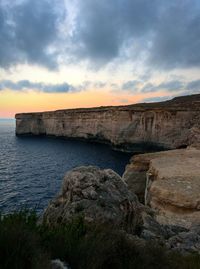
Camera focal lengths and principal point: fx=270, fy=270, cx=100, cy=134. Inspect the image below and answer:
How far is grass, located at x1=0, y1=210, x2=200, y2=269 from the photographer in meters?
3.97

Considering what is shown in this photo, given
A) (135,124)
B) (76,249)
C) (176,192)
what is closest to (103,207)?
(76,249)

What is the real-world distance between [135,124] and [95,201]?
52113 mm

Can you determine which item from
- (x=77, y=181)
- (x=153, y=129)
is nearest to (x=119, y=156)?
(x=153, y=129)

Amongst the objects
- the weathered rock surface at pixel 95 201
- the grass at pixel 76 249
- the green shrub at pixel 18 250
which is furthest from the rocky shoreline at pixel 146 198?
the green shrub at pixel 18 250

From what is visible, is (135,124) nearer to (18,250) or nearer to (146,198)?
(146,198)

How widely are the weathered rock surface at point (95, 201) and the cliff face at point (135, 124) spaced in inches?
1272

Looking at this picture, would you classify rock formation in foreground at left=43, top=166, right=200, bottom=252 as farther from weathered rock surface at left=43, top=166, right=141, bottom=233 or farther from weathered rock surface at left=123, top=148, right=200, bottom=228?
weathered rock surface at left=123, top=148, right=200, bottom=228

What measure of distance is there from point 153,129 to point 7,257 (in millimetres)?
52612

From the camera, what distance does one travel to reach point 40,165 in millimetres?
43688

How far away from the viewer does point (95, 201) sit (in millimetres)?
7320

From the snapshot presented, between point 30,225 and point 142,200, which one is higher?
point 30,225

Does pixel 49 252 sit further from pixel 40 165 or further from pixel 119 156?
pixel 119 156

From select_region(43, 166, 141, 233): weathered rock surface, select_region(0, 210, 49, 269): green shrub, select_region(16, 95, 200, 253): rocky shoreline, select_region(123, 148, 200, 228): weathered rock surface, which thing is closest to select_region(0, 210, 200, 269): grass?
select_region(0, 210, 49, 269): green shrub

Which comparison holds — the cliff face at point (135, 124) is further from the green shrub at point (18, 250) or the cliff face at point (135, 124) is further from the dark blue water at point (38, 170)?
the green shrub at point (18, 250)
